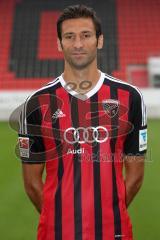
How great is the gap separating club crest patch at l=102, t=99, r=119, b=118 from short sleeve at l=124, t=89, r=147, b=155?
6 cm

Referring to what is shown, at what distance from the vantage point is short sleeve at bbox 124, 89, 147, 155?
6.09 feet

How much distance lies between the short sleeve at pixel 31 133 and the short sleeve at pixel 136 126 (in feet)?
1.25

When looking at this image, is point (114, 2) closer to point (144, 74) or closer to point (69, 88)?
point (144, 74)

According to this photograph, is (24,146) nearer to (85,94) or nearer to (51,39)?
(85,94)

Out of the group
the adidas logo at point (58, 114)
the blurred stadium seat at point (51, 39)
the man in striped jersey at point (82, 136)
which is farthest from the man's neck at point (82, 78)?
the blurred stadium seat at point (51, 39)

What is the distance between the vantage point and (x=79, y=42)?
1.72 metres

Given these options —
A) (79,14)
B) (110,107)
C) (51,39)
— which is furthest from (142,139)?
(51,39)

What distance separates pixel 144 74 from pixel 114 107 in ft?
38.0

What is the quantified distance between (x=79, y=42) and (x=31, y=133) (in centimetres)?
45

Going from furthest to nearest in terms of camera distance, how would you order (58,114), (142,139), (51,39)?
1. (51,39)
2. (142,139)
3. (58,114)

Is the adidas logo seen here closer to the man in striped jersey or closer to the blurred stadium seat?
the man in striped jersey

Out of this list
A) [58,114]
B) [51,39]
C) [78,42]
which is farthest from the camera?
[51,39]

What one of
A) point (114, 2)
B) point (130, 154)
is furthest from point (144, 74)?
point (130, 154)

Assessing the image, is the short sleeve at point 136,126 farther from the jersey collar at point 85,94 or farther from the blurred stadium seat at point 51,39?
the blurred stadium seat at point 51,39
